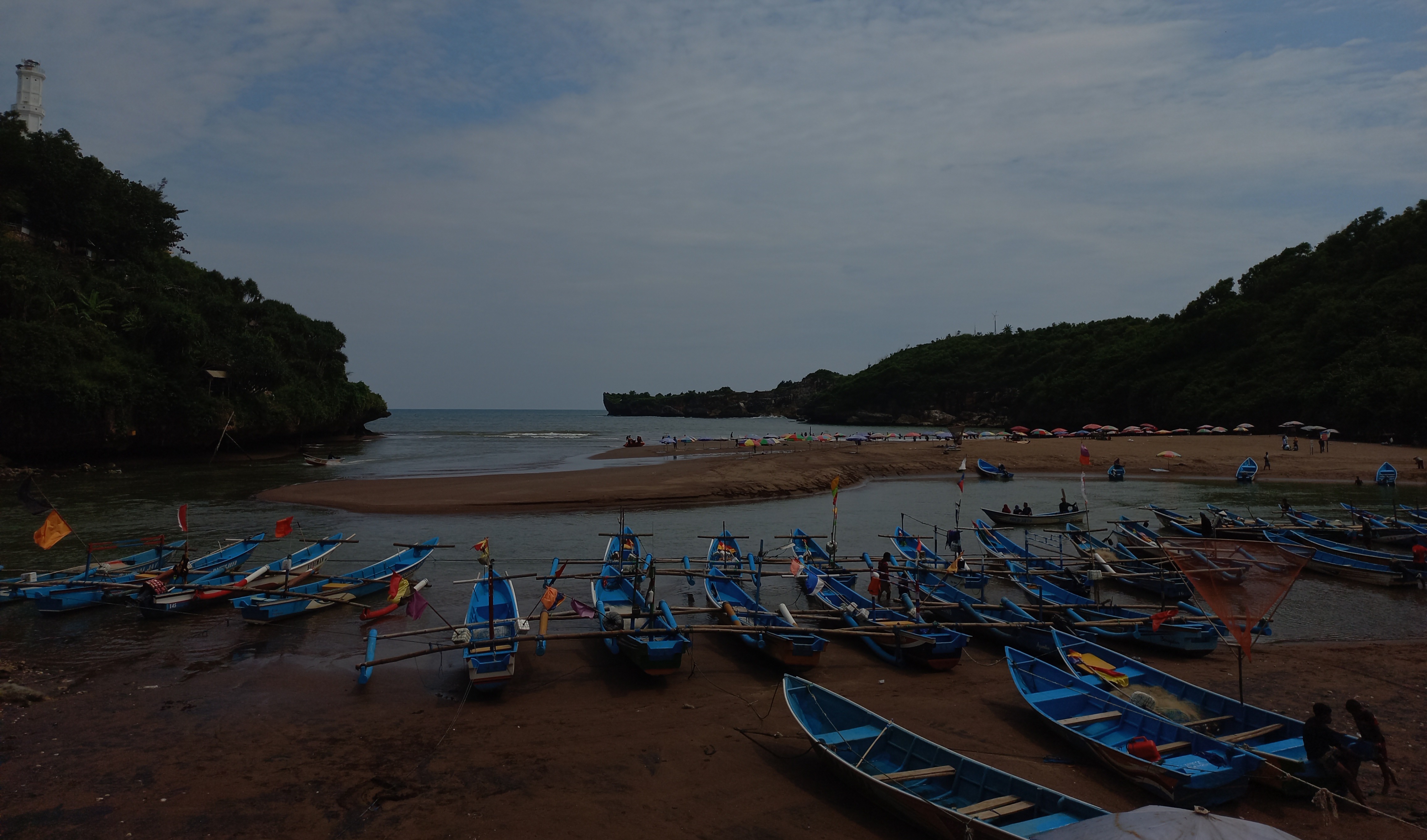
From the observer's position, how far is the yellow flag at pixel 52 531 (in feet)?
47.8

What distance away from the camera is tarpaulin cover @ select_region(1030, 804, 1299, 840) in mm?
5148

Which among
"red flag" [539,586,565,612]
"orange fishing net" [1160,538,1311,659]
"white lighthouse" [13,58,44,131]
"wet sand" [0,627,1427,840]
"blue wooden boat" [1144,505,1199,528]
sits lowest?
"wet sand" [0,627,1427,840]

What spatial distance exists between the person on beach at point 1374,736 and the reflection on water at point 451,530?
7812 mm

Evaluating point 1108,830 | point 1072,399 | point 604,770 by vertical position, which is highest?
point 1072,399

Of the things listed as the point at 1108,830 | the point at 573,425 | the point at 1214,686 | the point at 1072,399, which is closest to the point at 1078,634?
the point at 1214,686

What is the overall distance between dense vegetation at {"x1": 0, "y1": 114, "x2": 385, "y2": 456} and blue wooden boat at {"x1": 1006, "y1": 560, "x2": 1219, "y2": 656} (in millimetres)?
48015

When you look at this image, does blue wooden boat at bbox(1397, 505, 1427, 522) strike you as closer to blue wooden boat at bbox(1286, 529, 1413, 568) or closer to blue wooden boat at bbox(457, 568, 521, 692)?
blue wooden boat at bbox(1286, 529, 1413, 568)

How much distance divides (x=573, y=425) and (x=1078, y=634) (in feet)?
442

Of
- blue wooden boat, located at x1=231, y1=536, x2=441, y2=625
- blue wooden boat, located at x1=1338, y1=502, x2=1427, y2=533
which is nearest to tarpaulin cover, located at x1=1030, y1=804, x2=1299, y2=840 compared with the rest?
blue wooden boat, located at x1=231, y1=536, x2=441, y2=625

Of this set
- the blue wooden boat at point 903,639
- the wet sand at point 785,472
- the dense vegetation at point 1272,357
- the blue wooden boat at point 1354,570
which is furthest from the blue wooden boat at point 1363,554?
the dense vegetation at point 1272,357

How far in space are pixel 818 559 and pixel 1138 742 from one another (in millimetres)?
11083

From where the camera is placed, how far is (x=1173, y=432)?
64.7 metres

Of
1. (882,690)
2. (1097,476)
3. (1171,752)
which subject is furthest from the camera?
(1097,476)

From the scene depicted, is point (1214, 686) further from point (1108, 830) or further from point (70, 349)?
point (70, 349)
